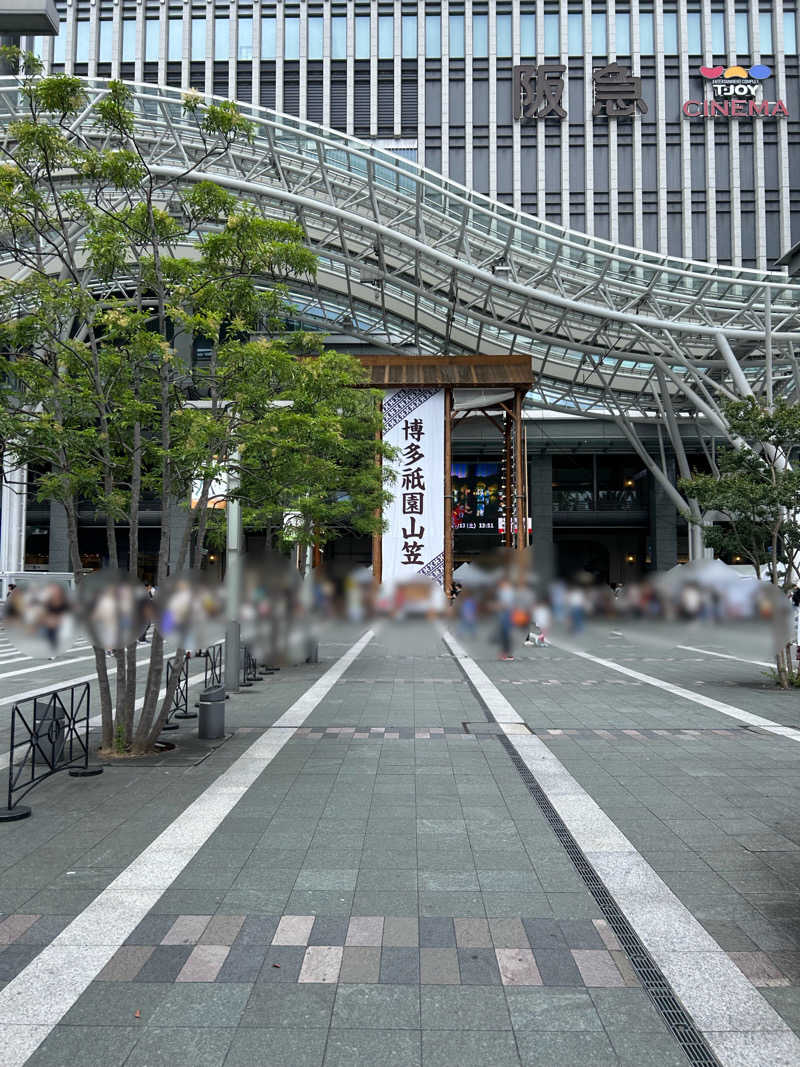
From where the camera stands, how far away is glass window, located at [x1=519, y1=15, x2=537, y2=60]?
207 ft

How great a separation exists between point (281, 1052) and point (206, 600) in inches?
127

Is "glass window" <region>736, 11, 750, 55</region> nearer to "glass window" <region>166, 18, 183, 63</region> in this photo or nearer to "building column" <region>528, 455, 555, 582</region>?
"building column" <region>528, 455, 555, 582</region>

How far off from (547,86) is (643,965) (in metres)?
69.1

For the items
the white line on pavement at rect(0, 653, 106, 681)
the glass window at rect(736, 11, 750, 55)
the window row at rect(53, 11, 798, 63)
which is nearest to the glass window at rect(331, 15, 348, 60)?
the window row at rect(53, 11, 798, 63)

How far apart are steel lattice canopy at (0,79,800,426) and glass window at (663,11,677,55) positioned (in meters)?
31.5

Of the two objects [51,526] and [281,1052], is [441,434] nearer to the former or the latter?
[281,1052]

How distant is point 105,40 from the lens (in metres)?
63.8

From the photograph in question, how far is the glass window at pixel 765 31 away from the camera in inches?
2436

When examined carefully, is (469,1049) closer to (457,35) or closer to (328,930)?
(328,930)

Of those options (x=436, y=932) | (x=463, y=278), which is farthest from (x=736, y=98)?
(x=436, y=932)

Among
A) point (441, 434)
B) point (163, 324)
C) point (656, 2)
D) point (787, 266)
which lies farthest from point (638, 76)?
point (163, 324)

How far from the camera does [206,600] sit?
2957mm

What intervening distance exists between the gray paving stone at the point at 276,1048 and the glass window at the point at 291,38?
237 ft

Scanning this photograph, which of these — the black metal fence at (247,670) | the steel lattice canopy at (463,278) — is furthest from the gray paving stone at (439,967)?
the steel lattice canopy at (463,278)
